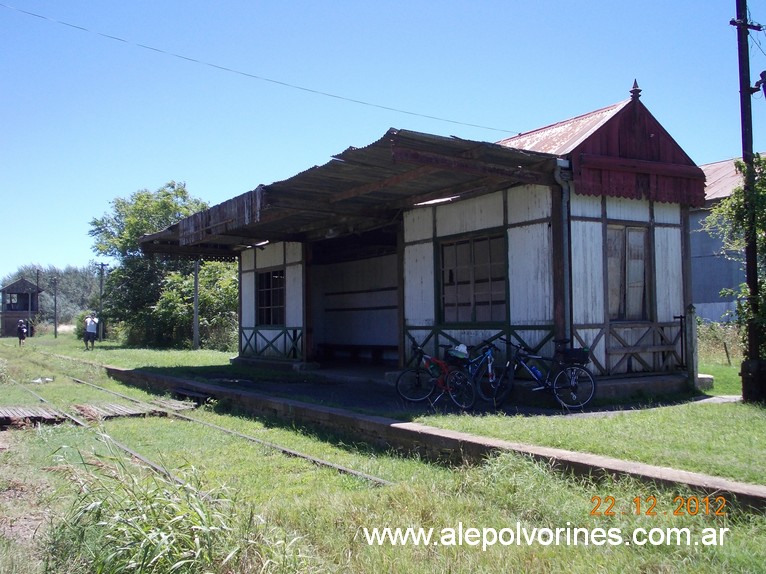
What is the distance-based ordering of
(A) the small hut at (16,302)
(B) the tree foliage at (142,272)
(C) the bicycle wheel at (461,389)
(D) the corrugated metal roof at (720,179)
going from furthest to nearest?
(A) the small hut at (16,302) → (B) the tree foliage at (142,272) → (D) the corrugated metal roof at (720,179) → (C) the bicycle wheel at (461,389)

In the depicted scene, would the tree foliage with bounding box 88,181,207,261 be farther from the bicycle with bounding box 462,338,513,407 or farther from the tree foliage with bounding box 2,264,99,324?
the tree foliage with bounding box 2,264,99,324

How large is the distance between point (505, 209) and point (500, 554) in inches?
291

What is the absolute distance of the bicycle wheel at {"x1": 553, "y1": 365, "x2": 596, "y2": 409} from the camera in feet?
30.2

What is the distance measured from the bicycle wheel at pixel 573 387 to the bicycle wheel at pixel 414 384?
2.07 metres

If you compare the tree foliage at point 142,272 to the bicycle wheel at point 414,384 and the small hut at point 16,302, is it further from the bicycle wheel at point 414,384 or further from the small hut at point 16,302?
the small hut at point 16,302

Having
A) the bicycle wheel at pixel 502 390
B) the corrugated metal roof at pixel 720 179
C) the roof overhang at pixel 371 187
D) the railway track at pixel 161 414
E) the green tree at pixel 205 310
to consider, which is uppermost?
the corrugated metal roof at pixel 720 179

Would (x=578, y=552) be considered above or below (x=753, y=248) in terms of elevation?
below

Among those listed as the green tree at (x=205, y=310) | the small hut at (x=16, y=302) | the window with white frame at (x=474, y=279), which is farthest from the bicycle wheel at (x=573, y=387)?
the small hut at (x=16, y=302)

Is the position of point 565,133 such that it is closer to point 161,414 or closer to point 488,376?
point 488,376

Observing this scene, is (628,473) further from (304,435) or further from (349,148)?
(349,148)

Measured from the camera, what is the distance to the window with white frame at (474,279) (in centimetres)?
1099

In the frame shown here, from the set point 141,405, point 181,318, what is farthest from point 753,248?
point 181,318

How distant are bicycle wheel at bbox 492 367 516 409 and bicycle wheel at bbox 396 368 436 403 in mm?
1157

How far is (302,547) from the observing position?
4.28m
